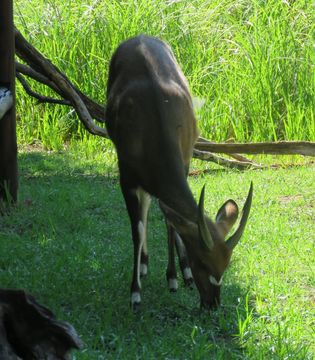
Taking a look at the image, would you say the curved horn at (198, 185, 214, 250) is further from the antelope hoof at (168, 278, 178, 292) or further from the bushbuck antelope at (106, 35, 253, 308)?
the antelope hoof at (168, 278, 178, 292)

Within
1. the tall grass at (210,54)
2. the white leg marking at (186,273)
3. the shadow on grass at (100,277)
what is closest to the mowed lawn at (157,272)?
the shadow on grass at (100,277)

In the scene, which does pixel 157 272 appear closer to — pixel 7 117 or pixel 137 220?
pixel 137 220

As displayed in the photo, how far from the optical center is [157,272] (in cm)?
685

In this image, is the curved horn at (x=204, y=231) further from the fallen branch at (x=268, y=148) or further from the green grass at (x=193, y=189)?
the fallen branch at (x=268, y=148)

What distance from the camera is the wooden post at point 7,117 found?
802 cm

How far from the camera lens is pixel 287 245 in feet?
23.5

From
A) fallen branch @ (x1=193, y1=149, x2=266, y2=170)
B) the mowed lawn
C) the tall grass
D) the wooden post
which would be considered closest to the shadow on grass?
the mowed lawn

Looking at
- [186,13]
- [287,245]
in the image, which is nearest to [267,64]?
[186,13]

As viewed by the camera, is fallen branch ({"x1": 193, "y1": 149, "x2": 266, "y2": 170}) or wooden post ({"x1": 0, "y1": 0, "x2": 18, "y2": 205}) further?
fallen branch ({"x1": 193, "y1": 149, "x2": 266, "y2": 170})

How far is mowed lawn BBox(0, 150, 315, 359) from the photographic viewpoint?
17.6ft

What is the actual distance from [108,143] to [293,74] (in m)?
2.38

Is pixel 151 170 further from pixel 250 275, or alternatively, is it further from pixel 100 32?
pixel 100 32

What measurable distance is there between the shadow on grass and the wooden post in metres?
0.26

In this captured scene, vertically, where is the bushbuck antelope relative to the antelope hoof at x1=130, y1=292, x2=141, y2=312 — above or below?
above
